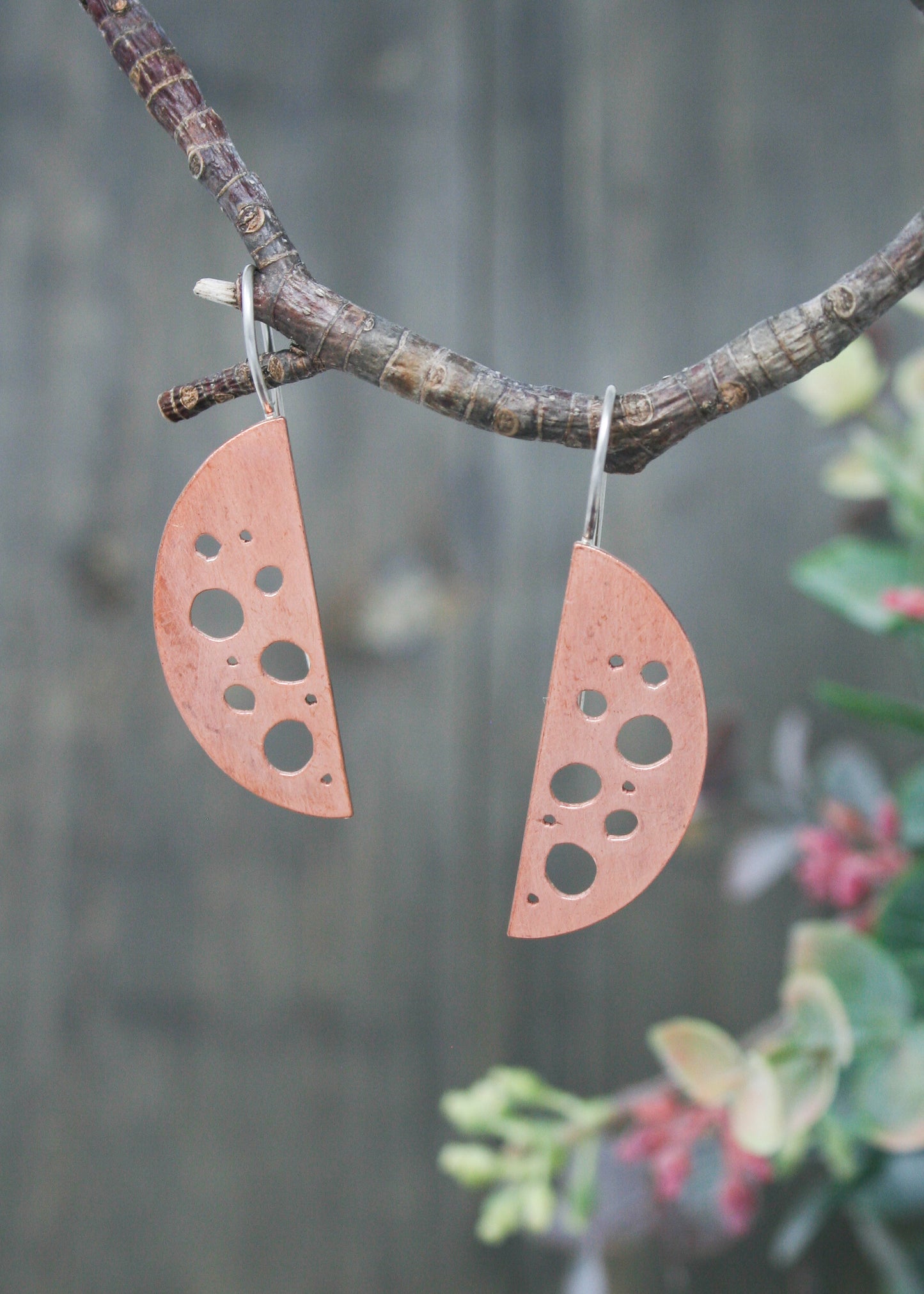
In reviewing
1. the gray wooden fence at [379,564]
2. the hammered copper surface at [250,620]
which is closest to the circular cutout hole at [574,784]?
the gray wooden fence at [379,564]

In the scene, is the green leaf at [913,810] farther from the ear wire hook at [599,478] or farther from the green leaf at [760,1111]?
the ear wire hook at [599,478]

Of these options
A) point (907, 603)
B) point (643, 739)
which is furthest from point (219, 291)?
point (643, 739)

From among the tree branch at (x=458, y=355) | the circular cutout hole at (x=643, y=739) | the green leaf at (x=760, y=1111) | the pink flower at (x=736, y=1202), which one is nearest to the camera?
the tree branch at (x=458, y=355)

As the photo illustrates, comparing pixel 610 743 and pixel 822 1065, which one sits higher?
pixel 610 743

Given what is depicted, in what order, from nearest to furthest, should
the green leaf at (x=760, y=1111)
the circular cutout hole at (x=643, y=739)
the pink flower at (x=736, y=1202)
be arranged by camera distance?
1. the green leaf at (x=760, y=1111)
2. the pink flower at (x=736, y=1202)
3. the circular cutout hole at (x=643, y=739)

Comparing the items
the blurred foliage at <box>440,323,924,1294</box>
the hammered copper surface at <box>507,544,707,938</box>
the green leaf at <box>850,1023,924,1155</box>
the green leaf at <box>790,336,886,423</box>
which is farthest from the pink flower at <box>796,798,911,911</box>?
the hammered copper surface at <box>507,544,707,938</box>

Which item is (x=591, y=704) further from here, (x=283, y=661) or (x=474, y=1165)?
(x=283, y=661)

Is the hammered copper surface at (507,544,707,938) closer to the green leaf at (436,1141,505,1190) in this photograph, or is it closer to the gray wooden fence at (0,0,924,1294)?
the green leaf at (436,1141,505,1190)
